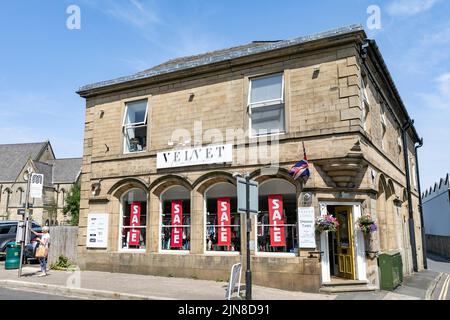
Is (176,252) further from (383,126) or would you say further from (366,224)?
(383,126)

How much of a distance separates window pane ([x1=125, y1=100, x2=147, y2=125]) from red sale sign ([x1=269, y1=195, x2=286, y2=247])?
651 cm

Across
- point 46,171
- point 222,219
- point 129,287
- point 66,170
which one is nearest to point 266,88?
point 222,219

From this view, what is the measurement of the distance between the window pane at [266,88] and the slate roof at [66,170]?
184 feet

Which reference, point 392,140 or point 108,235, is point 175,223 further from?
point 392,140

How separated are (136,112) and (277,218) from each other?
7.45m

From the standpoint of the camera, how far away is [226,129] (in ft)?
43.0

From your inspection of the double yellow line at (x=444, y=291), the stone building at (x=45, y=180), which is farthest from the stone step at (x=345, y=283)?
the stone building at (x=45, y=180)

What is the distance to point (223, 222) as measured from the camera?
42.3ft

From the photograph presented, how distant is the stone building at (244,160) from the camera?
1148cm

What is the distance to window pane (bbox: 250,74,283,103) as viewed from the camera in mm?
12672

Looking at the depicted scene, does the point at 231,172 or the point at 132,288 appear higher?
the point at 231,172

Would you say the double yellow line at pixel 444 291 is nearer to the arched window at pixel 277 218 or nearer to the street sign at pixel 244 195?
the arched window at pixel 277 218
